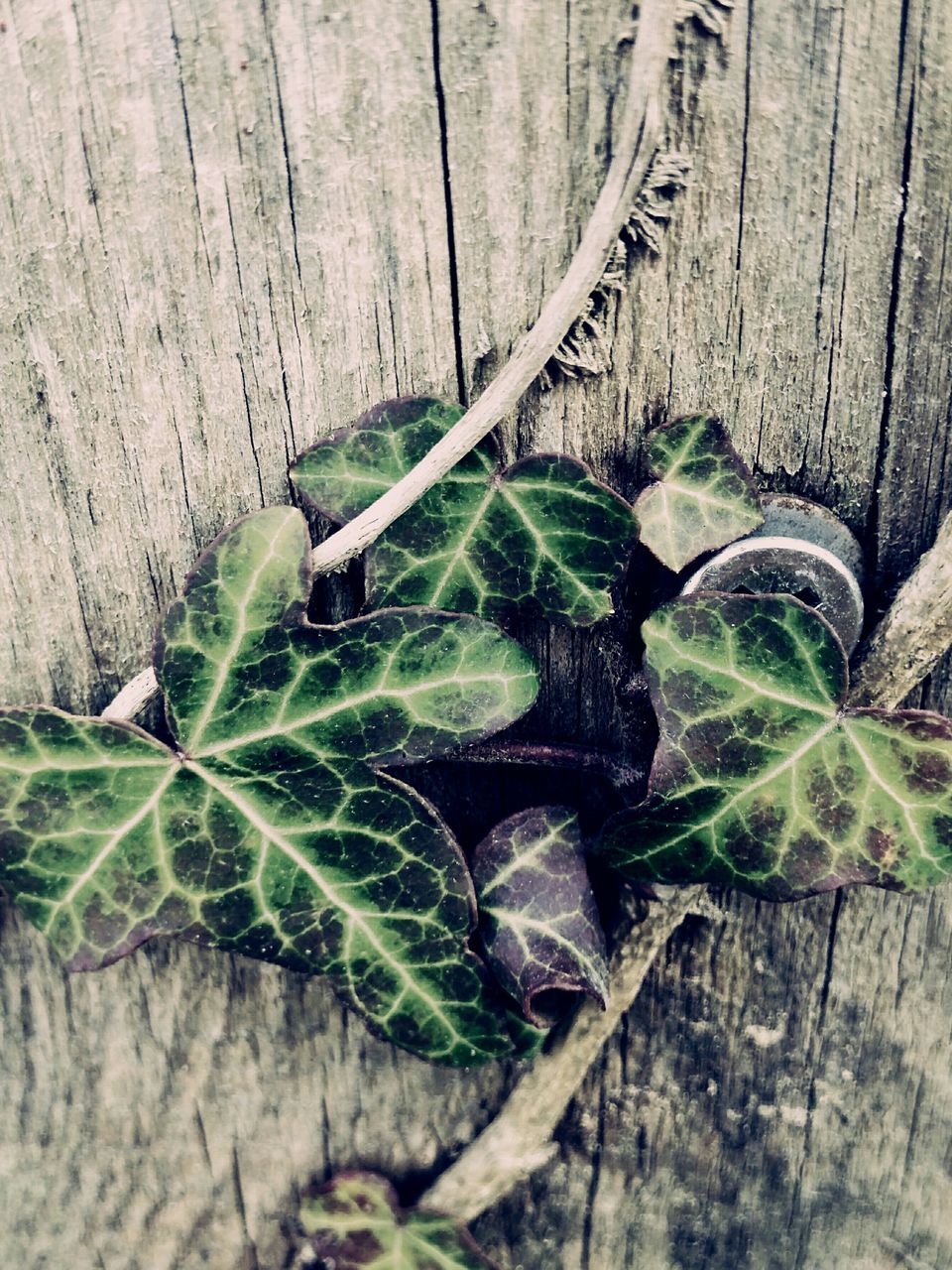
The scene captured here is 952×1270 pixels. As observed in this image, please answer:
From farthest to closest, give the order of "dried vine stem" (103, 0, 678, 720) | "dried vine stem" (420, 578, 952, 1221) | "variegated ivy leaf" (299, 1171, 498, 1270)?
"variegated ivy leaf" (299, 1171, 498, 1270)
"dried vine stem" (420, 578, 952, 1221)
"dried vine stem" (103, 0, 678, 720)

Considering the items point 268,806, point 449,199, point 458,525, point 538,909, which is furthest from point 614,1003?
point 449,199

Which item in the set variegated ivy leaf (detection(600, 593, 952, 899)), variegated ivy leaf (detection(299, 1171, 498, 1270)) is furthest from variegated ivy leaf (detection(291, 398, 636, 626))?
variegated ivy leaf (detection(299, 1171, 498, 1270))

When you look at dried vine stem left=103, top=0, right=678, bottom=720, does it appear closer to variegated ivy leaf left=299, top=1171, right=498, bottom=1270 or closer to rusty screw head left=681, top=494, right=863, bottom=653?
rusty screw head left=681, top=494, right=863, bottom=653

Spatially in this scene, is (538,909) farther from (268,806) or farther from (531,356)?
(531,356)

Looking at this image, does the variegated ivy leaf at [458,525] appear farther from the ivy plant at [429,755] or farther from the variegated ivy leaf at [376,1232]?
the variegated ivy leaf at [376,1232]

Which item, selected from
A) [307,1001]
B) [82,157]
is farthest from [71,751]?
[82,157]

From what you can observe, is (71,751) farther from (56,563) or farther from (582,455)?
(582,455)

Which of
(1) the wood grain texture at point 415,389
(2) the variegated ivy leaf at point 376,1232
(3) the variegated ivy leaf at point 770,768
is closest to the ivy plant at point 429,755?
(3) the variegated ivy leaf at point 770,768
